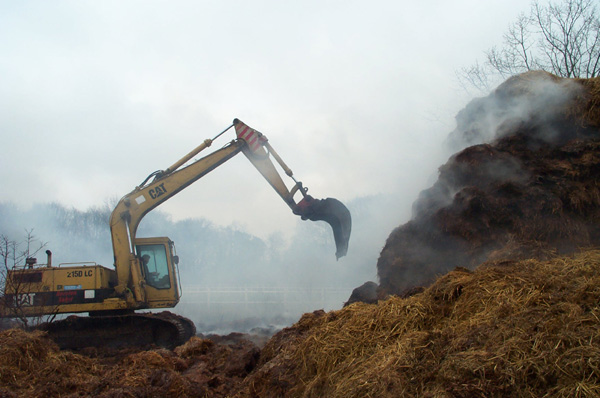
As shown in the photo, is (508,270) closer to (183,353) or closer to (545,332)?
(545,332)

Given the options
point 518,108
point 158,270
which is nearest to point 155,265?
point 158,270

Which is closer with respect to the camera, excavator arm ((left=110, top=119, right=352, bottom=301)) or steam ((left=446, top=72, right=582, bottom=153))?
steam ((left=446, top=72, right=582, bottom=153))

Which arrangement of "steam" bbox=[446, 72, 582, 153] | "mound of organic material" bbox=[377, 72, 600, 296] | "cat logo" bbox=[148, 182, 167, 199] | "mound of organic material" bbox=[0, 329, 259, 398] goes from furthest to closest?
"cat logo" bbox=[148, 182, 167, 199] → "steam" bbox=[446, 72, 582, 153] → "mound of organic material" bbox=[377, 72, 600, 296] → "mound of organic material" bbox=[0, 329, 259, 398]

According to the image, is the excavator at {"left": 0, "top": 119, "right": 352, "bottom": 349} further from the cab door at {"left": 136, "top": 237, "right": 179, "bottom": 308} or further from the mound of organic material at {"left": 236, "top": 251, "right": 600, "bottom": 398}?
the mound of organic material at {"left": 236, "top": 251, "right": 600, "bottom": 398}

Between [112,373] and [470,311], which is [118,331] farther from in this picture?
[470,311]

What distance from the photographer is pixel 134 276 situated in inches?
442

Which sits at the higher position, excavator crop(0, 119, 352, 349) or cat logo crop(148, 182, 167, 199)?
cat logo crop(148, 182, 167, 199)

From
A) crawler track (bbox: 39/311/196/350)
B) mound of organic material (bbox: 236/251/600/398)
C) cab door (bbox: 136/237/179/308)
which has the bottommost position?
mound of organic material (bbox: 236/251/600/398)

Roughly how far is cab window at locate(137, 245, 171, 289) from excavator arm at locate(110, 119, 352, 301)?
31 cm

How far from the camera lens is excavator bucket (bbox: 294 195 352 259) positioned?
10656 millimetres

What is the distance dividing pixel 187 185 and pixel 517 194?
7948 millimetres

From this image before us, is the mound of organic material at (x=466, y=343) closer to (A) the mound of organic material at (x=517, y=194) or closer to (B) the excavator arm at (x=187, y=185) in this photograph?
(A) the mound of organic material at (x=517, y=194)

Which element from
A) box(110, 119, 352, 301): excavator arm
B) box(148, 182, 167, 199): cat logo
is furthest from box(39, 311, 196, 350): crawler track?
box(148, 182, 167, 199): cat logo

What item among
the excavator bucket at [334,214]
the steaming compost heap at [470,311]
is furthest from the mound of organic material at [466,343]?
the excavator bucket at [334,214]
